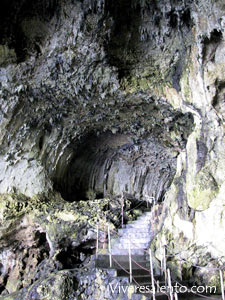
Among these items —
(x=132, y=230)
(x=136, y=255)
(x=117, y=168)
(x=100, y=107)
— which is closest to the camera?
(x=136, y=255)

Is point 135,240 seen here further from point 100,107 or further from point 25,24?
point 25,24

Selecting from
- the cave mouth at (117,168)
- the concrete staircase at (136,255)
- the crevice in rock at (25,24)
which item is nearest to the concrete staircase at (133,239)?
the concrete staircase at (136,255)

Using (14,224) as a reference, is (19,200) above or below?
above

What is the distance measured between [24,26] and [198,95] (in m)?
5.84

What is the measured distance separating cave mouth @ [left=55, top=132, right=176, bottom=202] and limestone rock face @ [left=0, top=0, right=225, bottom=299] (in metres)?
0.71

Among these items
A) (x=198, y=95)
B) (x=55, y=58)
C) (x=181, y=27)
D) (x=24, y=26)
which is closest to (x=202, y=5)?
(x=181, y=27)

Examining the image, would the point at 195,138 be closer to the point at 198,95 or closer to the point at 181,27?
the point at 198,95

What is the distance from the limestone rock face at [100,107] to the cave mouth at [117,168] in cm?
71

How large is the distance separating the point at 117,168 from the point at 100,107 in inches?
187

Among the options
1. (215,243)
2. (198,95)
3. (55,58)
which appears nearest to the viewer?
(215,243)

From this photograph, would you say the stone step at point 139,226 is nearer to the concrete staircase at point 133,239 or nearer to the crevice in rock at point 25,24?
the concrete staircase at point 133,239

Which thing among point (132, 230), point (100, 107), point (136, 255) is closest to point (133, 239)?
point (132, 230)

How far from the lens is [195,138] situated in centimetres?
802

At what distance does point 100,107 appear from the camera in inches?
404
